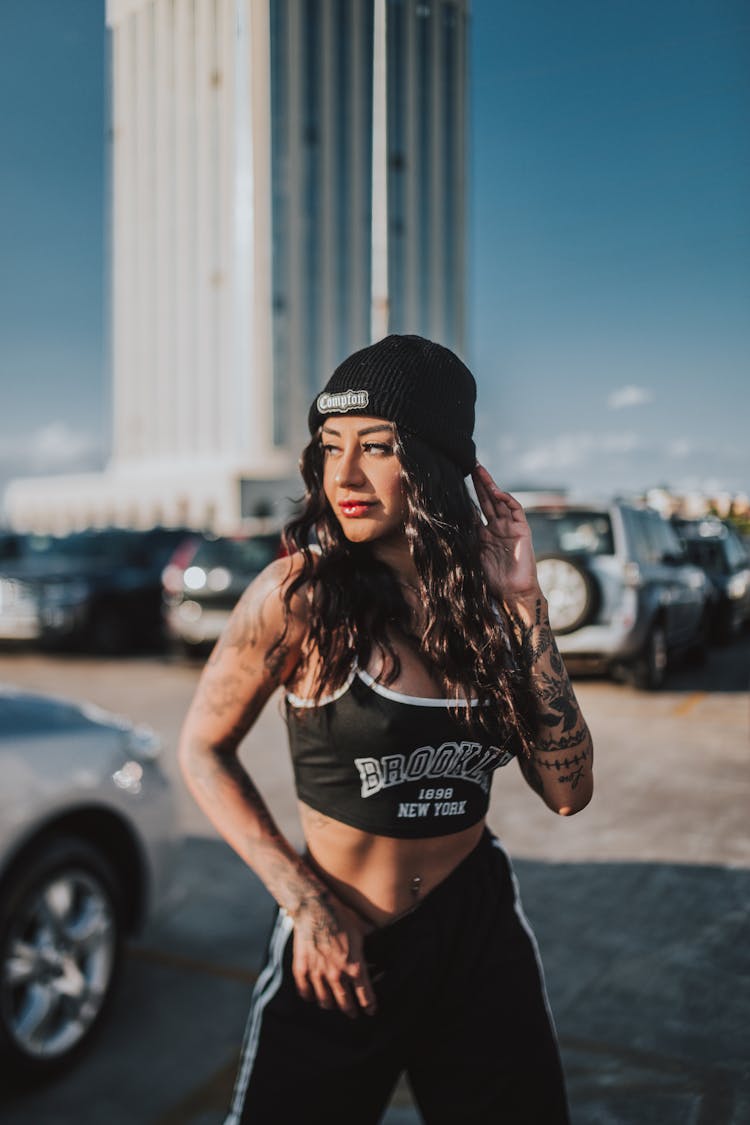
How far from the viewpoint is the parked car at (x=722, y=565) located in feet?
10.1

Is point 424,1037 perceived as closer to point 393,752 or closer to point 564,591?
point 393,752

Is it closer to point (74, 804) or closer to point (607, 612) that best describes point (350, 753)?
point (74, 804)

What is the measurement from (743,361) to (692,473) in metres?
0.27

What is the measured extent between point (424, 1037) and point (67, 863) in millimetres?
1755

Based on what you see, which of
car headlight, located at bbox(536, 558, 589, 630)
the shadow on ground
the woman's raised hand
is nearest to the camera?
the woman's raised hand

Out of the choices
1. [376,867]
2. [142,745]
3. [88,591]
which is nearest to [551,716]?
[376,867]

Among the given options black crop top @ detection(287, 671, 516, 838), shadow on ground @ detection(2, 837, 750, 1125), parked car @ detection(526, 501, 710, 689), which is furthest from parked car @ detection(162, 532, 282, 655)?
black crop top @ detection(287, 671, 516, 838)

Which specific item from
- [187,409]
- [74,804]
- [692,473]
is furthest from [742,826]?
[187,409]

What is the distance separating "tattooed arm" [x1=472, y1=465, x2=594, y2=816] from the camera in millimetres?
1680

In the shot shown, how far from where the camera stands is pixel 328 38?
2406 millimetres

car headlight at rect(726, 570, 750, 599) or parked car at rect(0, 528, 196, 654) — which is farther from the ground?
car headlight at rect(726, 570, 750, 599)

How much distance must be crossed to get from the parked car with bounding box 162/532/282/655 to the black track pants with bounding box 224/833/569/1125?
987 cm

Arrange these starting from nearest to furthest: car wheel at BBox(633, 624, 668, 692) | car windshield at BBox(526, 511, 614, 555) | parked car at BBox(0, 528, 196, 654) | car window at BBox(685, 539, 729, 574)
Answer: car window at BBox(685, 539, 729, 574) → car wheel at BBox(633, 624, 668, 692) → car windshield at BBox(526, 511, 614, 555) → parked car at BBox(0, 528, 196, 654)

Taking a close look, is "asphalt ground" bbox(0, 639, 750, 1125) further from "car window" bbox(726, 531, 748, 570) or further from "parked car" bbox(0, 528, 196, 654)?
"parked car" bbox(0, 528, 196, 654)
